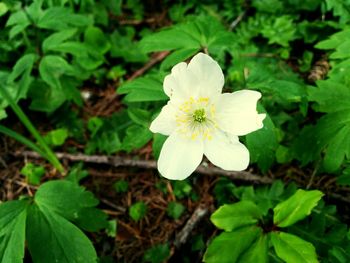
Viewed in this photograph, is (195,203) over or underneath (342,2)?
underneath

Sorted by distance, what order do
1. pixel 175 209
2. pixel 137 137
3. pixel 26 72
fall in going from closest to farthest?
pixel 137 137, pixel 175 209, pixel 26 72

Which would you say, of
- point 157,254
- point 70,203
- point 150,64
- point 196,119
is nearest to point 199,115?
point 196,119

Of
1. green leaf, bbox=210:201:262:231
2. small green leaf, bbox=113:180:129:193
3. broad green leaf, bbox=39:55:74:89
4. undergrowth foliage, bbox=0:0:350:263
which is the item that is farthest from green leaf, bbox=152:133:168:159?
broad green leaf, bbox=39:55:74:89

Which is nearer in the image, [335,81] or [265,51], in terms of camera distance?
[335,81]

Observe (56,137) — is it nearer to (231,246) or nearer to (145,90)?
(145,90)

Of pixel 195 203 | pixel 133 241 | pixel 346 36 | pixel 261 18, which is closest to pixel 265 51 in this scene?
pixel 261 18

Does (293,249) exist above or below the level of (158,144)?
below

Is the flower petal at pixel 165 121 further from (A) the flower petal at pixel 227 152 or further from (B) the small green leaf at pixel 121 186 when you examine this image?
(B) the small green leaf at pixel 121 186

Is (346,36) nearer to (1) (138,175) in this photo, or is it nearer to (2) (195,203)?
(2) (195,203)
